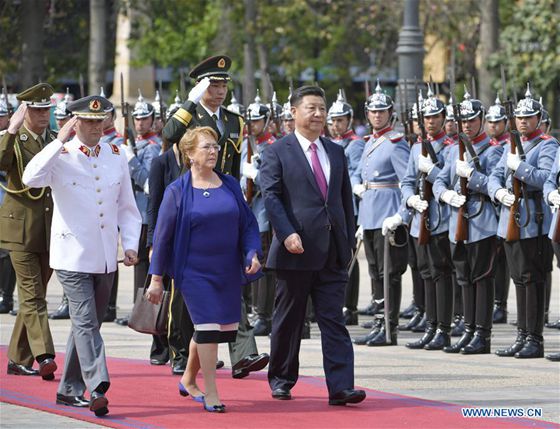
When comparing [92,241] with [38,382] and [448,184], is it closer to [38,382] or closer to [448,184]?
[38,382]

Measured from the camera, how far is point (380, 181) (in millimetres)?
14086

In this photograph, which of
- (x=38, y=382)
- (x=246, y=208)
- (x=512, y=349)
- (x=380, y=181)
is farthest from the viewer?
(x=380, y=181)

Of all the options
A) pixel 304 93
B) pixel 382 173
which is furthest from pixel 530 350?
pixel 304 93

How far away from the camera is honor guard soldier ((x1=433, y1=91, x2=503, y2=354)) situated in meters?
12.9

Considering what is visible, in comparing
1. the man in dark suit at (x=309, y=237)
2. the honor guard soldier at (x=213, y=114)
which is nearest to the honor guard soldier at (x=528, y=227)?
the honor guard soldier at (x=213, y=114)

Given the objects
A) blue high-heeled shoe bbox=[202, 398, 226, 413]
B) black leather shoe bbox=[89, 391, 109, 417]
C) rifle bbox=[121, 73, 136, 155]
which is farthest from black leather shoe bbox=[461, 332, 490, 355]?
rifle bbox=[121, 73, 136, 155]

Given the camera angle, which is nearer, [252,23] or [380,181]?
[380,181]

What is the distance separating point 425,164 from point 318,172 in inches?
117

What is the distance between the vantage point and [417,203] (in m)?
13.2

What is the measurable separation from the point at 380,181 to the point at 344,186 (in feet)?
11.9

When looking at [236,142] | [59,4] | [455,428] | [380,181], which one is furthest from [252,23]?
[455,428]

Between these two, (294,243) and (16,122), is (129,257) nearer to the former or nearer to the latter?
(294,243)

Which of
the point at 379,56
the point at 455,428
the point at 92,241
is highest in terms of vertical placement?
the point at 379,56

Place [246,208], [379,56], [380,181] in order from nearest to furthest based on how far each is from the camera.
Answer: [246,208], [380,181], [379,56]
